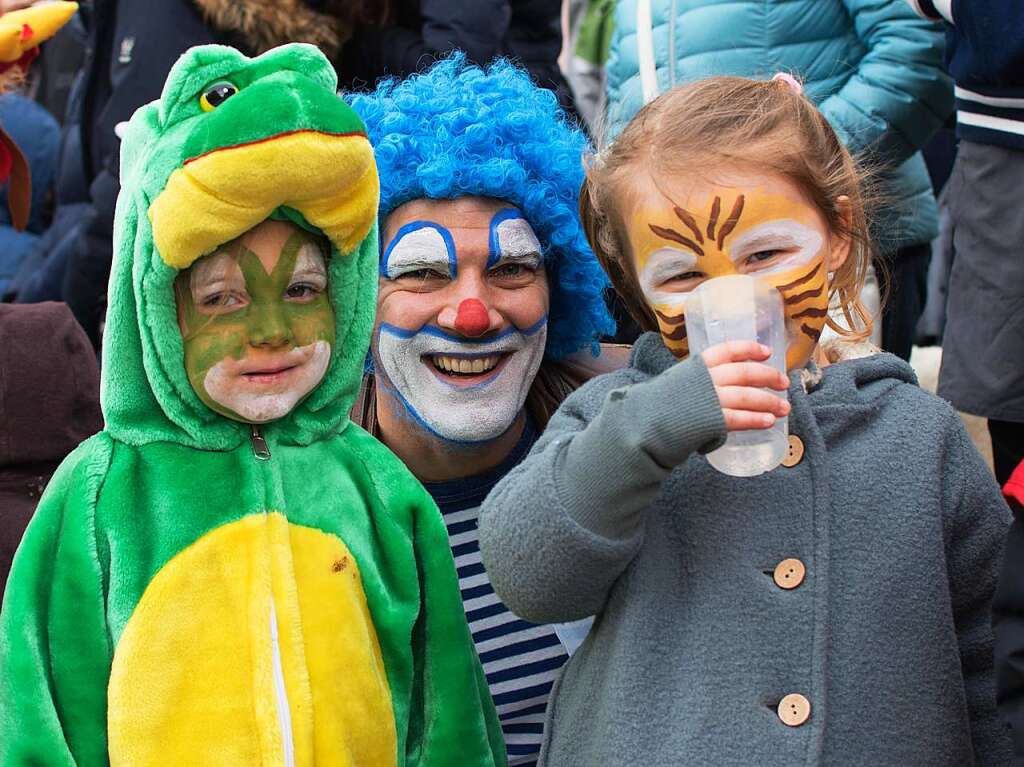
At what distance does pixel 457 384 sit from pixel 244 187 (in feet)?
2.53

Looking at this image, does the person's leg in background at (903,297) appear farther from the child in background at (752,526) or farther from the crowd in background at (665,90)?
the child in background at (752,526)

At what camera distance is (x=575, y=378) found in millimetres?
3246

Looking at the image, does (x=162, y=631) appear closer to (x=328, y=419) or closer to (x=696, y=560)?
(x=328, y=419)

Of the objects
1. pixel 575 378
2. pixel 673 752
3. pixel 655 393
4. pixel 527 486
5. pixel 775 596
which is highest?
pixel 655 393

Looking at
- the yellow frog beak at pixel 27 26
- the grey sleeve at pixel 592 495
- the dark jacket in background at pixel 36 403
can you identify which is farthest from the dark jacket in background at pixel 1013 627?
the yellow frog beak at pixel 27 26

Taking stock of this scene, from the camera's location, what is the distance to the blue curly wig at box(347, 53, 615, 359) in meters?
2.96

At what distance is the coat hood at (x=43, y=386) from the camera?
3.07m

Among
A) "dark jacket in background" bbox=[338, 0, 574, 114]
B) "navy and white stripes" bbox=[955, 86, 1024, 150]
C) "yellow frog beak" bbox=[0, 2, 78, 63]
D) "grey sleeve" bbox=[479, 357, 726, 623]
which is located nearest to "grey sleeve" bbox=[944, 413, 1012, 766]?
"grey sleeve" bbox=[479, 357, 726, 623]

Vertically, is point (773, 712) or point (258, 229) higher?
point (258, 229)

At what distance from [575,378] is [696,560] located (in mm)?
1111

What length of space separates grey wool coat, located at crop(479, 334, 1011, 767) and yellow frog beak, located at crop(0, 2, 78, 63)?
2.12m

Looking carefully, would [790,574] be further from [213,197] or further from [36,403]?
[36,403]

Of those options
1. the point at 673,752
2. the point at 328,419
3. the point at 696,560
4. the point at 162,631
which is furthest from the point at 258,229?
the point at 673,752

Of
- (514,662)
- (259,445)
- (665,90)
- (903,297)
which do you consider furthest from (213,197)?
(903,297)
